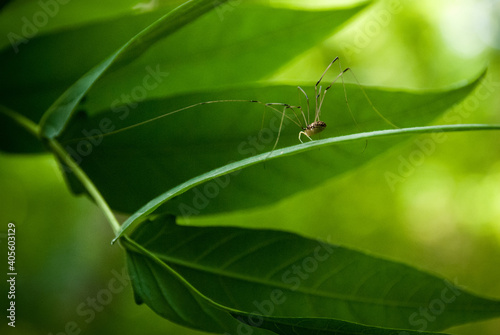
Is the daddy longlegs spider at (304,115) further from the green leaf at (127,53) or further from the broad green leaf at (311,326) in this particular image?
the broad green leaf at (311,326)

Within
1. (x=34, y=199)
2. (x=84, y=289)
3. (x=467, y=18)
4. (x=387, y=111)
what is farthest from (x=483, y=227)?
(x=387, y=111)

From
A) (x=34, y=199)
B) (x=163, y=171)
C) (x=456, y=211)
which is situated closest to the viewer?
(x=163, y=171)

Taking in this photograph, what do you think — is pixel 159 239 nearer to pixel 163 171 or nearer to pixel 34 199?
pixel 163 171

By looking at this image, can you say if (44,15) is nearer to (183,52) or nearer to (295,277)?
(183,52)

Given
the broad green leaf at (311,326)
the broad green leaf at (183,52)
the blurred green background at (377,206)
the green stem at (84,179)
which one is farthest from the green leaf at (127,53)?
the blurred green background at (377,206)

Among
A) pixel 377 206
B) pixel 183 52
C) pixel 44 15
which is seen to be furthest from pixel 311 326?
pixel 377 206

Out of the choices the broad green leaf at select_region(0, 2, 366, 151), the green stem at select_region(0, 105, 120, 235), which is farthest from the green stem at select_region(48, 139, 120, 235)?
the broad green leaf at select_region(0, 2, 366, 151)

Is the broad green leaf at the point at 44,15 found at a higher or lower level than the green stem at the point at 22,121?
higher

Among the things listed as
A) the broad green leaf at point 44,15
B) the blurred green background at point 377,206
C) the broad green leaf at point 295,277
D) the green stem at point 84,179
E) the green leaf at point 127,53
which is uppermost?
the broad green leaf at point 44,15
